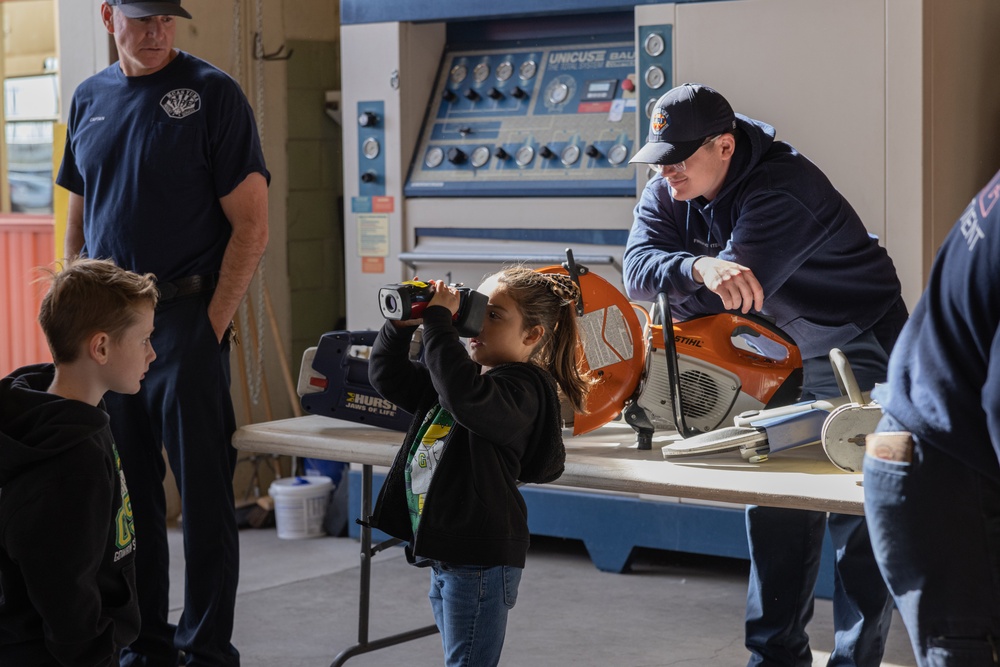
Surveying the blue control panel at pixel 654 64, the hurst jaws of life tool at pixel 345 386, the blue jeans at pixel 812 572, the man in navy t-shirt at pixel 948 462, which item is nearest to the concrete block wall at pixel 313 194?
the blue control panel at pixel 654 64

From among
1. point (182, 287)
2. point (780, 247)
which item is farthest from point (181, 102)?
point (780, 247)

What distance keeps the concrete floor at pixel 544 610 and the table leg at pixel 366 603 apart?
0.40 feet

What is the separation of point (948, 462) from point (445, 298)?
88cm

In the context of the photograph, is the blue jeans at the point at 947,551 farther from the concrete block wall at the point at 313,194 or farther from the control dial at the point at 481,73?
the concrete block wall at the point at 313,194

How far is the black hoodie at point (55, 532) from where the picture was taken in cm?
200

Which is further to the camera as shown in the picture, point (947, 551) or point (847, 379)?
point (847, 379)

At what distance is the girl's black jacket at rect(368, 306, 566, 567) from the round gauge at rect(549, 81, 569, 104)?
2.22m

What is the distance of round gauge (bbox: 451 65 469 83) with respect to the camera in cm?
457

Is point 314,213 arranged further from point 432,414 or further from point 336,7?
point 432,414

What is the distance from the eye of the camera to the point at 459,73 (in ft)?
15.0

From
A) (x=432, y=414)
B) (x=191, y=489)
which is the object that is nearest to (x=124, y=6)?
(x=191, y=489)

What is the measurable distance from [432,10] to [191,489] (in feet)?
6.95

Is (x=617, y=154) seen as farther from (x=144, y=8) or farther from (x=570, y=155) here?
(x=144, y=8)

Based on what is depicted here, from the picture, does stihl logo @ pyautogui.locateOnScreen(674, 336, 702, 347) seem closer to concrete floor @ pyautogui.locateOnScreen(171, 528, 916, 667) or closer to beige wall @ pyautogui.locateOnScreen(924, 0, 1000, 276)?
concrete floor @ pyautogui.locateOnScreen(171, 528, 916, 667)
